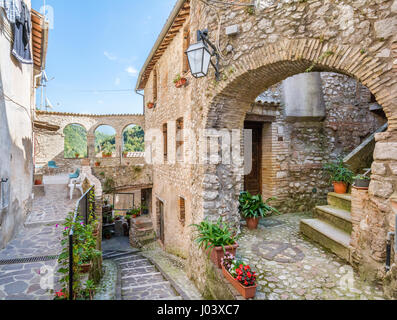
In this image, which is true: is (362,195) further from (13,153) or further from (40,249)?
(13,153)

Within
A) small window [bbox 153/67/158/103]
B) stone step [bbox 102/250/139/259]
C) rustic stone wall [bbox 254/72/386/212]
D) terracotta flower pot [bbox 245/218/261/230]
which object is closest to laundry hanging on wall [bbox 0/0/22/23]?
small window [bbox 153/67/158/103]

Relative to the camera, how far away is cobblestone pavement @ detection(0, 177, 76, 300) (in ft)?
10.8

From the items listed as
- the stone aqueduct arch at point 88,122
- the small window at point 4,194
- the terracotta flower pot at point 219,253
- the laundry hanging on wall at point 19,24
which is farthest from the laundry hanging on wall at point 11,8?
the stone aqueduct arch at point 88,122

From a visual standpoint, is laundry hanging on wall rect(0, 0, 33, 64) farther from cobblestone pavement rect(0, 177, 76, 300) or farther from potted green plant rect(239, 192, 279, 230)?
potted green plant rect(239, 192, 279, 230)

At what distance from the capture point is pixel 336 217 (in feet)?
15.5

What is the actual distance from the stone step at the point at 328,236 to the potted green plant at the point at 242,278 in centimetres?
180

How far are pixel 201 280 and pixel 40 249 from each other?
3.36m

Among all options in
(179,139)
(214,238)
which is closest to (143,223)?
(179,139)

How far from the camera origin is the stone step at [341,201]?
492 cm

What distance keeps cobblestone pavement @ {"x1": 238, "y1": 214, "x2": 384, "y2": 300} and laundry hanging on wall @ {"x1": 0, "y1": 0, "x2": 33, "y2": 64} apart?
681cm

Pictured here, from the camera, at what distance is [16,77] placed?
5844 mm

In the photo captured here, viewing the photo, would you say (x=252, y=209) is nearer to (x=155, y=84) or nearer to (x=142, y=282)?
(x=142, y=282)

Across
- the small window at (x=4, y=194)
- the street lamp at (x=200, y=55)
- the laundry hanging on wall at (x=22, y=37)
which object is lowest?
the small window at (x=4, y=194)

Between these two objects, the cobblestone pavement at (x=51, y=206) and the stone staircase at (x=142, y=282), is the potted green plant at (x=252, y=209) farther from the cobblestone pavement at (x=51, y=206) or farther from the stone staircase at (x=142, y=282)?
the cobblestone pavement at (x=51, y=206)
